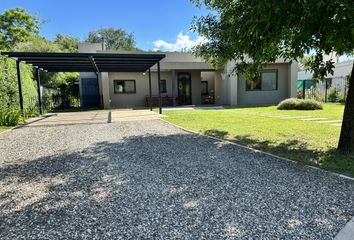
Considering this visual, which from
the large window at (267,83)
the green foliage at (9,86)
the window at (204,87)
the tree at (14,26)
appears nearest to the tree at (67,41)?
the tree at (14,26)

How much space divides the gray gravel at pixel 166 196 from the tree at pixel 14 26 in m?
26.2

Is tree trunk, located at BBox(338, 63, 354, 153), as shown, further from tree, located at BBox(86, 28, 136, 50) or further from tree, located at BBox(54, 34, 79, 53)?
tree, located at BBox(86, 28, 136, 50)

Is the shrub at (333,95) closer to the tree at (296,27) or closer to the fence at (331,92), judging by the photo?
the fence at (331,92)

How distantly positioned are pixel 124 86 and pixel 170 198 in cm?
1869

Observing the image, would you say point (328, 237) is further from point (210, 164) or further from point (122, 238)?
point (210, 164)

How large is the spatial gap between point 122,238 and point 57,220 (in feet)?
2.79

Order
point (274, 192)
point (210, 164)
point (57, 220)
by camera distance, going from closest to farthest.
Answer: point (57, 220)
point (274, 192)
point (210, 164)

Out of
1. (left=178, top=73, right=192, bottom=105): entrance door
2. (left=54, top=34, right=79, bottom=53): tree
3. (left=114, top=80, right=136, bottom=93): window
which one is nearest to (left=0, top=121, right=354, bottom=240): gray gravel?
(left=114, top=80, right=136, bottom=93): window

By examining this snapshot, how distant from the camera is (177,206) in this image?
10.8 feet

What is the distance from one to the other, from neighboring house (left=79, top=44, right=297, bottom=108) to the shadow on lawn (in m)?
13.3

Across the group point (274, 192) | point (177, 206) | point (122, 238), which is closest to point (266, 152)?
point (274, 192)

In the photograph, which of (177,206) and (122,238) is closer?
(122,238)

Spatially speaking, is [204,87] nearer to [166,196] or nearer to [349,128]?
[349,128]

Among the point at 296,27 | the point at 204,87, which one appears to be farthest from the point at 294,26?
the point at 204,87
